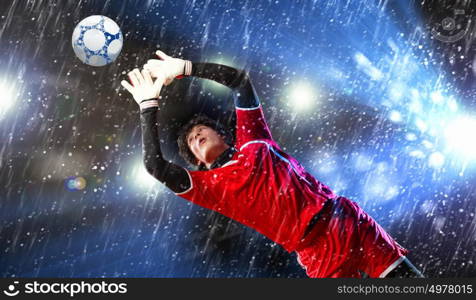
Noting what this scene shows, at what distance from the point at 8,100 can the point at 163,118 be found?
0.93 meters

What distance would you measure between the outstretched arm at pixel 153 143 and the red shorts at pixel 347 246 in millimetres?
755

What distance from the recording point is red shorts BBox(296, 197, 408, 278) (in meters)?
2.42

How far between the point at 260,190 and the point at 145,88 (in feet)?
2.67

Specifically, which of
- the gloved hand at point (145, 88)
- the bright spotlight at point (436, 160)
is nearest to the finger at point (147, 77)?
the gloved hand at point (145, 88)

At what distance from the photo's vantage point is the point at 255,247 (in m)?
2.99

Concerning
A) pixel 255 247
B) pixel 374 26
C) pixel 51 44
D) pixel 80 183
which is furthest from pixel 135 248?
pixel 374 26

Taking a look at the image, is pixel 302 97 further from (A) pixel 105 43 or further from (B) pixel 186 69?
(A) pixel 105 43

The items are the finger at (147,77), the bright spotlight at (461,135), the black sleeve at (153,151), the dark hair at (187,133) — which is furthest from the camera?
the bright spotlight at (461,135)

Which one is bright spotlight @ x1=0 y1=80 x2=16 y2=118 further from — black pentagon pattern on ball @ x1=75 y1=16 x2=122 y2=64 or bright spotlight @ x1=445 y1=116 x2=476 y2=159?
bright spotlight @ x1=445 y1=116 x2=476 y2=159

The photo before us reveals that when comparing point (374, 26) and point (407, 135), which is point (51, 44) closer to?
point (374, 26)

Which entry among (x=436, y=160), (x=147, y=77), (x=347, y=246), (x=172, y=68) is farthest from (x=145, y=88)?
(x=436, y=160)

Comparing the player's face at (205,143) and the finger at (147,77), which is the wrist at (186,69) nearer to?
the finger at (147,77)

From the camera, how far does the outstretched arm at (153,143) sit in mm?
2330

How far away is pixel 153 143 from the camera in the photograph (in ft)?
7.63
